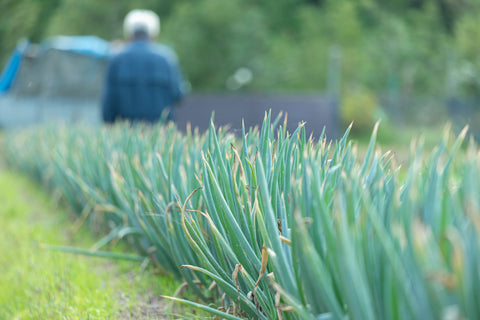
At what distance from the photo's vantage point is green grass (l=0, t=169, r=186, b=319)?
2211mm

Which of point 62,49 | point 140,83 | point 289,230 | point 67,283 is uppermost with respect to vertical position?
point 289,230

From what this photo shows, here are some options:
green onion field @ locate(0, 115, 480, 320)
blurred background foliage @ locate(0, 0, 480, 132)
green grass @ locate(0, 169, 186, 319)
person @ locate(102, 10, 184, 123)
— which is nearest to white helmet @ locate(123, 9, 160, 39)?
person @ locate(102, 10, 184, 123)

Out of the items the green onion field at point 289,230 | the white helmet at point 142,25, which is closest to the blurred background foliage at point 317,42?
the white helmet at point 142,25

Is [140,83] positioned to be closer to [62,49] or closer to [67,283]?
[67,283]

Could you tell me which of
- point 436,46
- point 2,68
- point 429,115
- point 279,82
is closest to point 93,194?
point 2,68

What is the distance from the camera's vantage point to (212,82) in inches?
1254

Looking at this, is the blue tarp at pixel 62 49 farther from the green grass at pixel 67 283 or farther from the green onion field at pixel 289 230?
the green onion field at pixel 289 230

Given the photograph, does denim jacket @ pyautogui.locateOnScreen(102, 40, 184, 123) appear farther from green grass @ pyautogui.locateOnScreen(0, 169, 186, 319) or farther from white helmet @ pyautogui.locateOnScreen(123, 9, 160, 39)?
green grass @ pyautogui.locateOnScreen(0, 169, 186, 319)

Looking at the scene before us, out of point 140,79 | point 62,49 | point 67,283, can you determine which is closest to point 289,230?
point 67,283

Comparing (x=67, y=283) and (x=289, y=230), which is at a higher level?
(x=289, y=230)

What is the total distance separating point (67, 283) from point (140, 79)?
9.34 feet

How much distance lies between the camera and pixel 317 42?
30891 millimetres

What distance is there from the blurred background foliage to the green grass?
20823 mm

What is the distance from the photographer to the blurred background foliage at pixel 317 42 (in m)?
30.3
